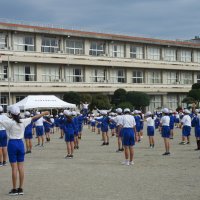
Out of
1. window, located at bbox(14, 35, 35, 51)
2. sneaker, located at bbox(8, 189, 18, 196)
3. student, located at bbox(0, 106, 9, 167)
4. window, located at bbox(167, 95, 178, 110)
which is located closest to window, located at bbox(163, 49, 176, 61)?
window, located at bbox(167, 95, 178, 110)

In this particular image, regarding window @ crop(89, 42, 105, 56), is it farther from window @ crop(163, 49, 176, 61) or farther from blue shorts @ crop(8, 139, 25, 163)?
blue shorts @ crop(8, 139, 25, 163)

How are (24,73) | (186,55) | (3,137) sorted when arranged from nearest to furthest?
(3,137) → (24,73) → (186,55)

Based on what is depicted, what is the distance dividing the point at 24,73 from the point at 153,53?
22116 mm

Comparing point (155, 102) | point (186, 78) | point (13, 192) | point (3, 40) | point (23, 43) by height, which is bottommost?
point (13, 192)

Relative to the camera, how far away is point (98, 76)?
60156mm

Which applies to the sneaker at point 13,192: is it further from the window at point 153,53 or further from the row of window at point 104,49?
the window at point 153,53

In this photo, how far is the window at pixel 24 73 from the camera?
5209cm

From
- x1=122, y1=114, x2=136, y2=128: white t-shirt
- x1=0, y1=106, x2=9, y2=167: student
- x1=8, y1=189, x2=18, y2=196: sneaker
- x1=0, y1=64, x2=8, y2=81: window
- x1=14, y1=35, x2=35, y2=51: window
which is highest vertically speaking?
x1=14, y1=35, x2=35, y2=51: window

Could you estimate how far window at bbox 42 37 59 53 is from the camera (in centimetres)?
5453

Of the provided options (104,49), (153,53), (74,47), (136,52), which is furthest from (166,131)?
(153,53)

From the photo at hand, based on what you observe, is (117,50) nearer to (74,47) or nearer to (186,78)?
(74,47)

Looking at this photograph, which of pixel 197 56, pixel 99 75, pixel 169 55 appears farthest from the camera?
pixel 197 56

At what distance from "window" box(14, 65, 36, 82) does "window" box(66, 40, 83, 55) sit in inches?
237

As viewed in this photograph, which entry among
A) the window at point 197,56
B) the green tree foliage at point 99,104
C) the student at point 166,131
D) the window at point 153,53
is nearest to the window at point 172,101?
the window at point 153,53
